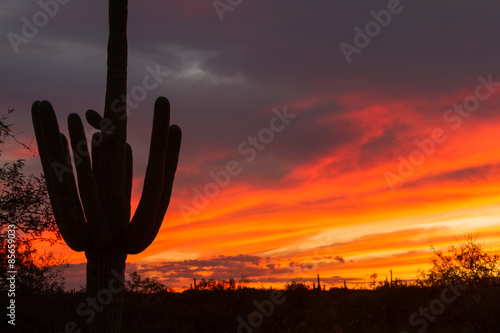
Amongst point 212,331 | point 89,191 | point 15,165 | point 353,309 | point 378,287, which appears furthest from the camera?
point 378,287

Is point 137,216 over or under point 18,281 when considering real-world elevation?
over

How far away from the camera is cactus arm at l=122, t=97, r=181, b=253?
10039 mm

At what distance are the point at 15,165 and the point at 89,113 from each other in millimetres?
3445

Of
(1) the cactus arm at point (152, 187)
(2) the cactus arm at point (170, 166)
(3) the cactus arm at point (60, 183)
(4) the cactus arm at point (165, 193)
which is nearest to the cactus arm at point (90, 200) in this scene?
(3) the cactus arm at point (60, 183)

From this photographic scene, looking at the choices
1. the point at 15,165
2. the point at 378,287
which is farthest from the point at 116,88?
→ the point at 378,287

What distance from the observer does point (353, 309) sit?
23.9 meters

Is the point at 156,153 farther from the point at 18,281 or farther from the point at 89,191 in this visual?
the point at 18,281

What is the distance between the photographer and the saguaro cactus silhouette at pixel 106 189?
9.58m

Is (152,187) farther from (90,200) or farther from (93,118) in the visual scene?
(93,118)

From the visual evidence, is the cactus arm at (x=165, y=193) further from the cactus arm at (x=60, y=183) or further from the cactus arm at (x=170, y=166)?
the cactus arm at (x=60, y=183)

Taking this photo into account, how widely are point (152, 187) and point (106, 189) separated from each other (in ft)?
2.85

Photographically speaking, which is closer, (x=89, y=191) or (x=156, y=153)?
(x=89, y=191)

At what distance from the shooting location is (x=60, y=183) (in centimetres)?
971

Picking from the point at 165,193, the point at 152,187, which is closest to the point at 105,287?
the point at 152,187
